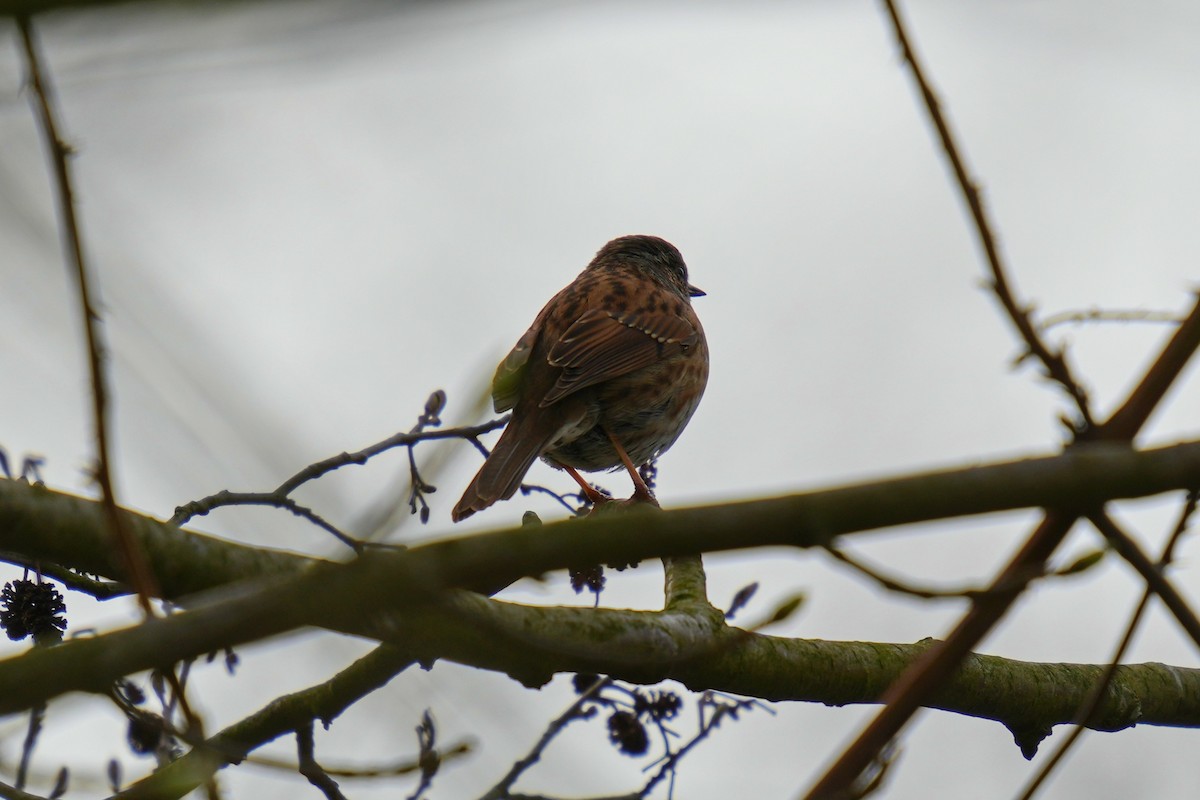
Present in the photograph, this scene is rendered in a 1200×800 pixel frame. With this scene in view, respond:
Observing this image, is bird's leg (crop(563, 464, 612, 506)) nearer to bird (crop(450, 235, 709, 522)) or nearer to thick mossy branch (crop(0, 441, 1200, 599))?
bird (crop(450, 235, 709, 522))

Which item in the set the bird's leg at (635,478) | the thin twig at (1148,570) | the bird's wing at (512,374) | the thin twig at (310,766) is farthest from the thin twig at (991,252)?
the bird's wing at (512,374)

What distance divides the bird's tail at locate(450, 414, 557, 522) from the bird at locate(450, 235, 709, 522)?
0.03 feet

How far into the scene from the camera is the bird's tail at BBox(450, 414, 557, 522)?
19.5 ft

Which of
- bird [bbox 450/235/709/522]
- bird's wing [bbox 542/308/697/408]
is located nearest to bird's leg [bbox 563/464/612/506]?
bird [bbox 450/235/709/522]

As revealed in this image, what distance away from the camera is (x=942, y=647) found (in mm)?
2168

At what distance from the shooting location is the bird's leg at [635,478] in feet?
21.9

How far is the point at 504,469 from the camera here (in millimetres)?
6090

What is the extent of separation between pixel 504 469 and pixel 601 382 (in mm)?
1163

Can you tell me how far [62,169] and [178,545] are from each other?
1050 millimetres

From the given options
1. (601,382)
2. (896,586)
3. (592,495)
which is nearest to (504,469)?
(592,495)

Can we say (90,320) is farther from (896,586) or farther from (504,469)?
(504,469)

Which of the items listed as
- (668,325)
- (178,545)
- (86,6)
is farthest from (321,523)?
(668,325)

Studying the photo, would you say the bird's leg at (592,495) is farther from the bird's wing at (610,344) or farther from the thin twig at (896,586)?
the thin twig at (896,586)

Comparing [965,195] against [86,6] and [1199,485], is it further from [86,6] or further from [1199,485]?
[86,6]
